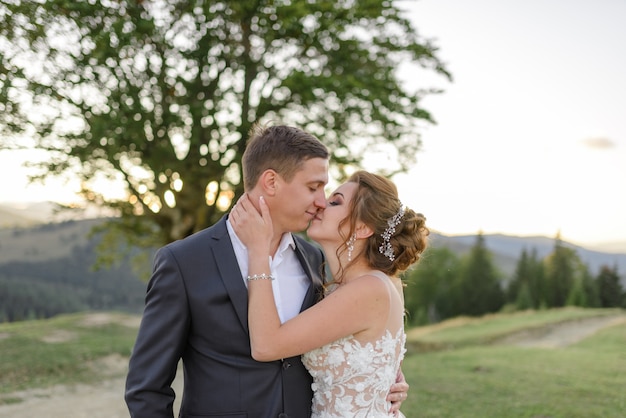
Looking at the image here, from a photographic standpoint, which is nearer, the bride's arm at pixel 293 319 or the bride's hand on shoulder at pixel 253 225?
the bride's arm at pixel 293 319

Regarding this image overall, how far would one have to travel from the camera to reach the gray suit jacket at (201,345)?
9.68ft

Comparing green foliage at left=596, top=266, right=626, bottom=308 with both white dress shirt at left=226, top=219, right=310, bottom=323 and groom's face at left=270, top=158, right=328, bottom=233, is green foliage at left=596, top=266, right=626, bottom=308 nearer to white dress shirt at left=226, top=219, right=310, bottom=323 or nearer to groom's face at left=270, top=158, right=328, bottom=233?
white dress shirt at left=226, top=219, right=310, bottom=323

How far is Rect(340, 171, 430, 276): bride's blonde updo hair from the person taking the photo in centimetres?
346

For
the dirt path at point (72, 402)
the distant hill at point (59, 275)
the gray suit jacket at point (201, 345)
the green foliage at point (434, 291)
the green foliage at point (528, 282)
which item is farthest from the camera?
the green foliage at point (434, 291)

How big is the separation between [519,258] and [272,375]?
159 feet

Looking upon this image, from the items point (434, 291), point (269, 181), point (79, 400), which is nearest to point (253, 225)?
point (269, 181)

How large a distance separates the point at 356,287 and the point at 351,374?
1.76 feet

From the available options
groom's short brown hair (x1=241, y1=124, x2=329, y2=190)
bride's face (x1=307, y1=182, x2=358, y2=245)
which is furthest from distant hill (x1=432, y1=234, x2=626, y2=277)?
groom's short brown hair (x1=241, y1=124, x2=329, y2=190)

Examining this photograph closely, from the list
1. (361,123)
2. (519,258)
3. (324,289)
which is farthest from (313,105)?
(519,258)

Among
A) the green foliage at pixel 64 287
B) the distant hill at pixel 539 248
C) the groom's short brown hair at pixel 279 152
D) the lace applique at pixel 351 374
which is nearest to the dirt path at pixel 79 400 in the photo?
the lace applique at pixel 351 374

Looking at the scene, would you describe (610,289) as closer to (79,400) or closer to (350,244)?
(79,400)

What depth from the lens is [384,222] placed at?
11.4 feet

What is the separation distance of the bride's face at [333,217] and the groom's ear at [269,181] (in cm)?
35

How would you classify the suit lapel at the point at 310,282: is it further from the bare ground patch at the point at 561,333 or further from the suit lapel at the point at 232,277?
the bare ground patch at the point at 561,333
